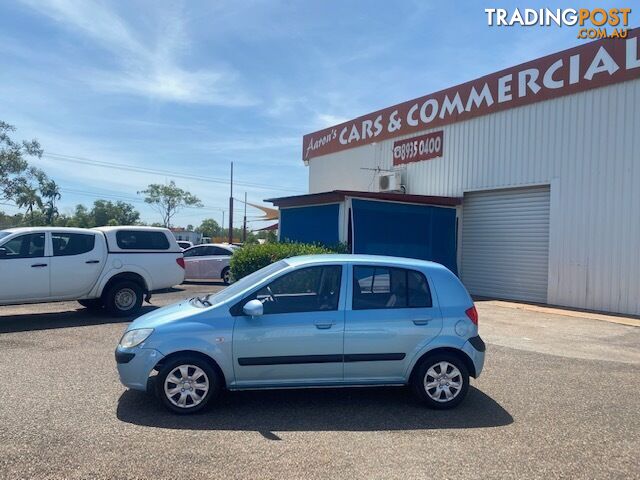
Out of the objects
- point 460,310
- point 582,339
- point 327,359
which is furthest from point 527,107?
point 327,359

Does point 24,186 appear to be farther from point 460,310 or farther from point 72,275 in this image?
point 460,310

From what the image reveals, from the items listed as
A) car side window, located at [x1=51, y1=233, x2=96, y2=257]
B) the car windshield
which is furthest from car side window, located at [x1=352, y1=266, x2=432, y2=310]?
car side window, located at [x1=51, y1=233, x2=96, y2=257]

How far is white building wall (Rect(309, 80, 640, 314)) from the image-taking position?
12.7m

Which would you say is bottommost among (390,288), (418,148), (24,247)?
(390,288)

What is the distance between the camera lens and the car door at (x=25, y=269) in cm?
943

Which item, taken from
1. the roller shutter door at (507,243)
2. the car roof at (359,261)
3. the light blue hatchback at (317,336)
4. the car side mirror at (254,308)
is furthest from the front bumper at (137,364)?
the roller shutter door at (507,243)

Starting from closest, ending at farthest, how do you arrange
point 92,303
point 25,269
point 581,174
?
point 25,269, point 92,303, point 581,174

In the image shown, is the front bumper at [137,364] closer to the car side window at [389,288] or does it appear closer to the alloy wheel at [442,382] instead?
the car side window at [389,288]

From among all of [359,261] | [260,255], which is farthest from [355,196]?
[359,261]

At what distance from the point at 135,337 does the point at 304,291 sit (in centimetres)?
173

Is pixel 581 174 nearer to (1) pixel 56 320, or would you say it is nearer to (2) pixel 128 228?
(2) pixel 128 228

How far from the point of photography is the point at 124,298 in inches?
428

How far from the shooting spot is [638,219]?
12461mm

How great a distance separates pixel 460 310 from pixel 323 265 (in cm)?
152
